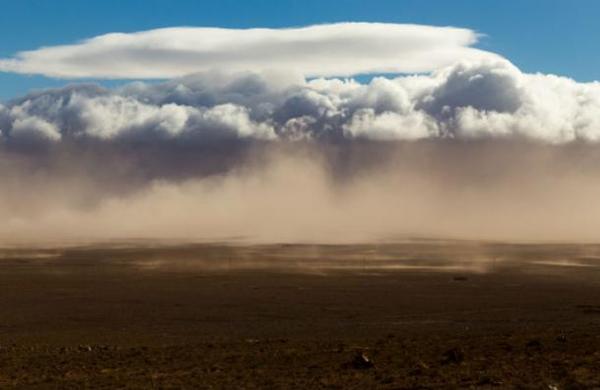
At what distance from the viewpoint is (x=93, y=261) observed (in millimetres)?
144875

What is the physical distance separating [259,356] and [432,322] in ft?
69.9

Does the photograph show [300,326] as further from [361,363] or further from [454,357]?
[454,357]

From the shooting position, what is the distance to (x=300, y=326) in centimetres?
5644

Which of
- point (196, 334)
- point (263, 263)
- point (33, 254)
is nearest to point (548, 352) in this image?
point (196, 334)

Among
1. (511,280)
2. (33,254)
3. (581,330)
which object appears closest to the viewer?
(581,330)

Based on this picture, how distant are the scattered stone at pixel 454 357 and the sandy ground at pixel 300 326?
0.07 m

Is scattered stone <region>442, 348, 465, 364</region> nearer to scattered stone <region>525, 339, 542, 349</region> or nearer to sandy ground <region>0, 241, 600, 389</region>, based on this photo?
sandy ground <region>0, 241, 600, 389</region>

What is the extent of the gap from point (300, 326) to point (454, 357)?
21.8 metres

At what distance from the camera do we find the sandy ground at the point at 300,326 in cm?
3409

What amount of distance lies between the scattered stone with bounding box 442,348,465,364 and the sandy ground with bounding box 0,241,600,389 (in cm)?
7

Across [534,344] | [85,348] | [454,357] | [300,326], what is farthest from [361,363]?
[300,326]

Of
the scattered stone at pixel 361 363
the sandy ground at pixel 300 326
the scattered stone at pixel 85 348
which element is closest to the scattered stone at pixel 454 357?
the sandy ground at pixel 300 326

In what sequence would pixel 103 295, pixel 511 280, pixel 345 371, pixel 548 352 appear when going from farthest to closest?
pixel 511 280 → pixel 103 295 → pixel 548 352 → pixel 345 371

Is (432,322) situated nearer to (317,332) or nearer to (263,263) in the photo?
(317,332)
